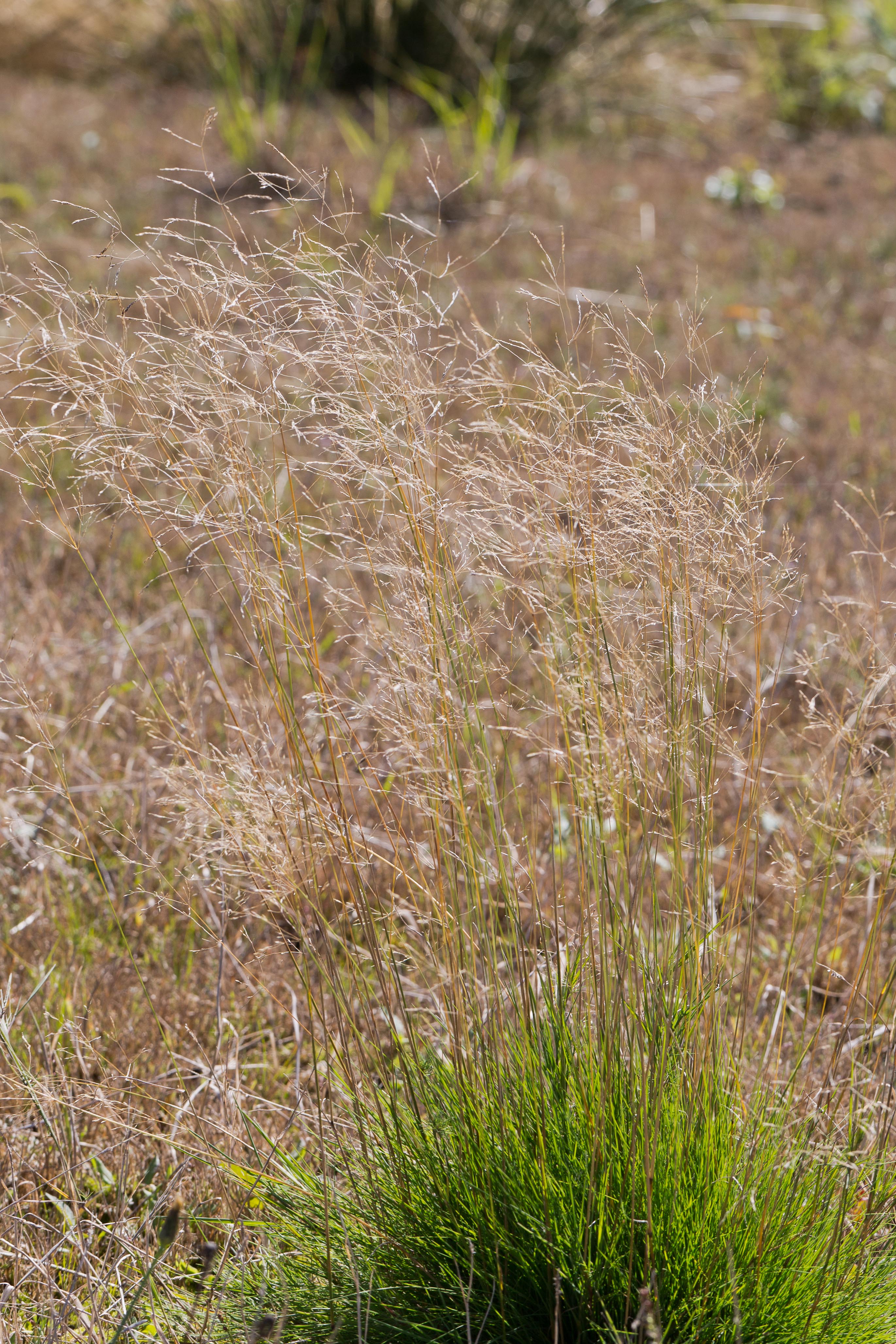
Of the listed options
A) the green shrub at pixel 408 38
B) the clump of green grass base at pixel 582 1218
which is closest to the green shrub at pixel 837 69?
the green shrub at pixel 408 38

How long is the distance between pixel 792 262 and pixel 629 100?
3.75m

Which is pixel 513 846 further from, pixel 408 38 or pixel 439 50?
pixel 408 38

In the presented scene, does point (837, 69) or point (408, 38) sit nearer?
point (408, 38)

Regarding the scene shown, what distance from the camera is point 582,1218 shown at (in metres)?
1.43

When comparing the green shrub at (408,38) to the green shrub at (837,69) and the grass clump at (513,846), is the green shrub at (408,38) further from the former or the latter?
the grass clump at (513,846)

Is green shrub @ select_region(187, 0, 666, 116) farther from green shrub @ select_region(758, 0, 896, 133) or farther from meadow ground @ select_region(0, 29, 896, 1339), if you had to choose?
green shrub @ select_region(758, 0, 896, 133)

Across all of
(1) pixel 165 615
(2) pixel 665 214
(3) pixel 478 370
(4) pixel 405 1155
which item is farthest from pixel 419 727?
(2) pixel 665 214

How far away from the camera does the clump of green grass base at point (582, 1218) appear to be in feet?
4.66

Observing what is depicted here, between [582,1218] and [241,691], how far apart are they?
1.53 metres

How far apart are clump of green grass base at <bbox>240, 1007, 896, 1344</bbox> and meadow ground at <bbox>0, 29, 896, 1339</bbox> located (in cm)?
15

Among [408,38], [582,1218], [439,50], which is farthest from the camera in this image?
[408,38]

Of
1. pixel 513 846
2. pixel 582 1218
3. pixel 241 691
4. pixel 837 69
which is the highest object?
pixel 513 846

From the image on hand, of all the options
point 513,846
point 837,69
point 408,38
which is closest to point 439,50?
point 408,38

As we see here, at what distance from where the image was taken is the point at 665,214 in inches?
284
